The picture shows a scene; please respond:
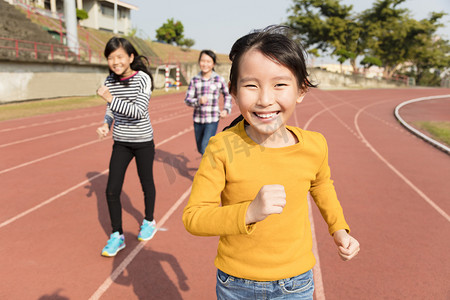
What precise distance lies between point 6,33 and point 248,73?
2206 centimetres

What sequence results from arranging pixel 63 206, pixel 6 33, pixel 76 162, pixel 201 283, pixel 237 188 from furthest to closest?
pixel 6 33 → pixel 76 162 → pixel 63 206 → pixel 201 283 → pixel 237 188

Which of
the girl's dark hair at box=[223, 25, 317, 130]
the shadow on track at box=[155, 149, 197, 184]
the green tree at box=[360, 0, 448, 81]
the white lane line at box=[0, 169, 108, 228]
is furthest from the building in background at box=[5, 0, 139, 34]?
the girl's dark hair at box=[223, 25, 317, 130]

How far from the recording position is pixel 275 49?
3.91 ft

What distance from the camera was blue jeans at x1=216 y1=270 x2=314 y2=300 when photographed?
4.37 feet

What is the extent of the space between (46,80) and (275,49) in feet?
61.3

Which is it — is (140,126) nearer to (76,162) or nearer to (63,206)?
(63,206)

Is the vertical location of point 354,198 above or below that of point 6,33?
below

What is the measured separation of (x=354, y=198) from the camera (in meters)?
5.07

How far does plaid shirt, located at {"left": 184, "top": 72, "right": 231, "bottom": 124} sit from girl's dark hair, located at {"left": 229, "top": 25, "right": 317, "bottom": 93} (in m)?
3.90

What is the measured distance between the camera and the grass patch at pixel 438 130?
31.6 feet

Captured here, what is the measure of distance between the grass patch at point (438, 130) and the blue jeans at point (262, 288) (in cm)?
944

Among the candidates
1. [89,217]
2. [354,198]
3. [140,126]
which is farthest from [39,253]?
[354,198]

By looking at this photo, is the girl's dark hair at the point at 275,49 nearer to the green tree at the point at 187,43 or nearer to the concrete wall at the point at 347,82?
the concrete wall at the point at 347,82

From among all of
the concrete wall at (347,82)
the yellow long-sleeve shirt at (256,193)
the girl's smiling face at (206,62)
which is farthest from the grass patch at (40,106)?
the concrete wall at (347,82)
